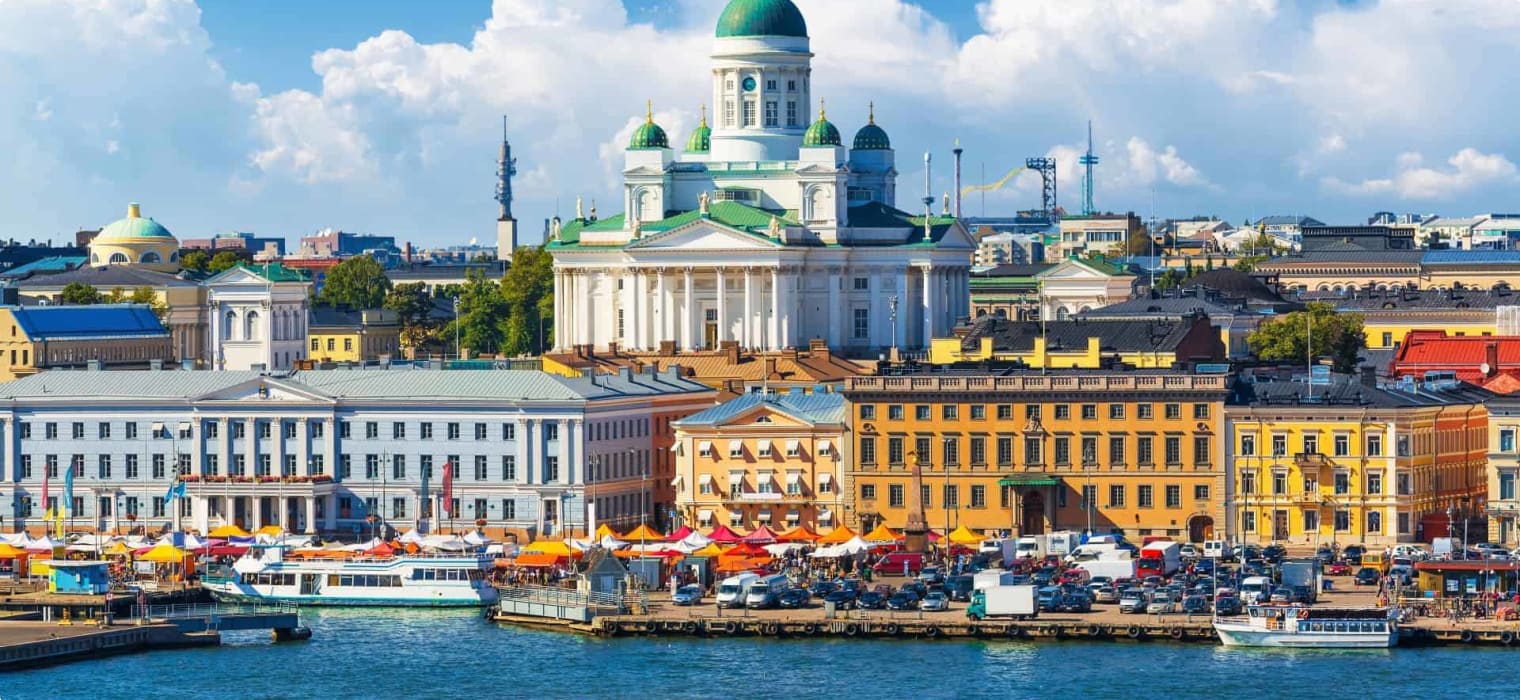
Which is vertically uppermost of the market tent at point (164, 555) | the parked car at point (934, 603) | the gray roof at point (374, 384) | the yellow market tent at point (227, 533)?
the gray roof at point (374, 384)

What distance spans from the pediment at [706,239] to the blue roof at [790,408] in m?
47.5

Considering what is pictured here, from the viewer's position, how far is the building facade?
127062mm

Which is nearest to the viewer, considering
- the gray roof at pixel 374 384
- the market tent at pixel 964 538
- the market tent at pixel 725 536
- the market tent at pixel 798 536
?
the market tent at pixel 725 536

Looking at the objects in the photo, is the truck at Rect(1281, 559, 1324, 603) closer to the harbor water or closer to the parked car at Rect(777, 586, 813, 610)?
the harbor water

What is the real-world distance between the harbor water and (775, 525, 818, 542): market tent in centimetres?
1385

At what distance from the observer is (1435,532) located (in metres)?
120

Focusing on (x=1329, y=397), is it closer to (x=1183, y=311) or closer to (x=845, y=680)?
(x=845, y=680)

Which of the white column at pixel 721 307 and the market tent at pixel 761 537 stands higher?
the white column at pixel 721 307

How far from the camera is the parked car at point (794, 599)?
356ft

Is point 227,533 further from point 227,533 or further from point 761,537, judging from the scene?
point 761,537

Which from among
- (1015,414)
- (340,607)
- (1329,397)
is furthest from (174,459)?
(1329,397)

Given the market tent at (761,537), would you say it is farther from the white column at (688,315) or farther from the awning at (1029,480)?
the white column at (688,315)

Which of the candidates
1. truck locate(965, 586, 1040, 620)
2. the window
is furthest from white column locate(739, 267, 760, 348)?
truck locate(965, 586, 1040, 620)

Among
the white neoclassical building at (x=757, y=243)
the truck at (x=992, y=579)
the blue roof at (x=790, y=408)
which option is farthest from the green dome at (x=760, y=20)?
the truck at (x=992, y=579)
